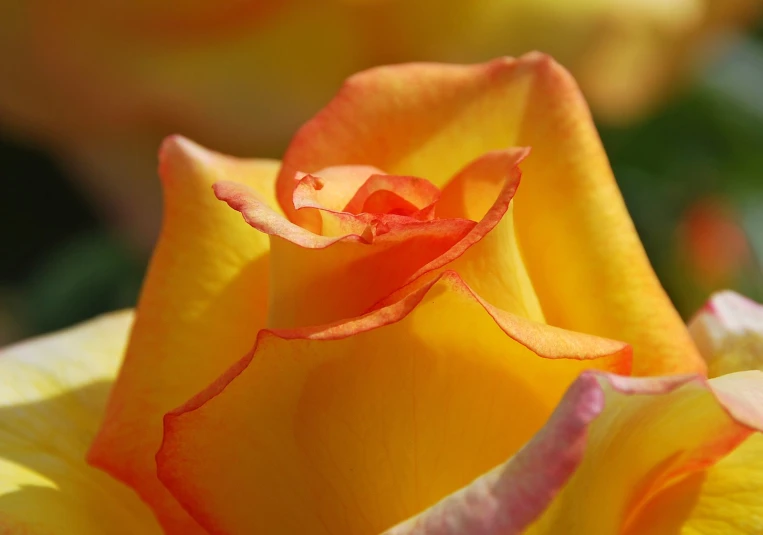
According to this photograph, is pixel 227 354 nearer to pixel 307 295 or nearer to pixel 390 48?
pixel 307 295

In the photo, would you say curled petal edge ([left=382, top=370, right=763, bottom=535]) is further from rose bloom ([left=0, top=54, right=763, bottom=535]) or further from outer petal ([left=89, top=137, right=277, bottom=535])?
outer petal ([left=89, top=137, right=277, bottom=535])

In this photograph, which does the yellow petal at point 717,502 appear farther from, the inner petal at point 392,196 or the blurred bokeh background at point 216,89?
the blurred bokeh background at point 216,89

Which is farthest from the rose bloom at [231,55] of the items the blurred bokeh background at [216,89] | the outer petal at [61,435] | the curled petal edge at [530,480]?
the curled petal edge at [530,480]

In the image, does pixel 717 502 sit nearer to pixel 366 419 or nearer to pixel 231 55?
pixel 366 419

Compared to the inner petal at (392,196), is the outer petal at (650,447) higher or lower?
lower

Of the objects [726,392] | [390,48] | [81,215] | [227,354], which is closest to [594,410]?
[726,392]
